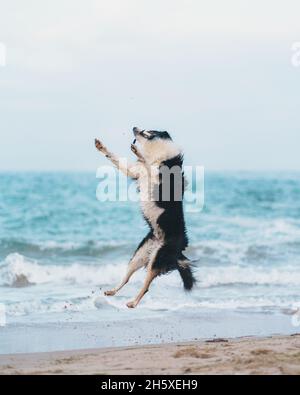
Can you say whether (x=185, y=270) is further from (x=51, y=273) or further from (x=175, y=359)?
(x=51, y=273)

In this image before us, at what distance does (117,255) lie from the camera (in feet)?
48.2

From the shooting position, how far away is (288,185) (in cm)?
2930

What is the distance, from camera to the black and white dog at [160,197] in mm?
8273

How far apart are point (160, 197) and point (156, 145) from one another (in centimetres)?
53

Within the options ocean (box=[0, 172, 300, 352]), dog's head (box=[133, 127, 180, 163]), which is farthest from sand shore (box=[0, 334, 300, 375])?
dog's head (box=[133, 127, 180, 163])

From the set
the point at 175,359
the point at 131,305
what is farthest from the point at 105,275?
the point at 175,359

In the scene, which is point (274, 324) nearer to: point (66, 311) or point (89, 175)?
point (66, 311)

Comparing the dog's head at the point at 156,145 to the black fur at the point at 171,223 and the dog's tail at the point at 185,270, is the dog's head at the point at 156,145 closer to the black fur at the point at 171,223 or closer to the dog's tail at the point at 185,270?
the black fur at the point at 171,223

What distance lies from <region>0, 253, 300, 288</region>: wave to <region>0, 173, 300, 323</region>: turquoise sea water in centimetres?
2

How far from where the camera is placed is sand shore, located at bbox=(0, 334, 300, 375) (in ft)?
20.7

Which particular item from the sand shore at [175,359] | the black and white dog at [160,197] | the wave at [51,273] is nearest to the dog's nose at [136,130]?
the black and white dog at [160,197]

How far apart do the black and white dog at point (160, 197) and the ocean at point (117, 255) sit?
0.55 metres
